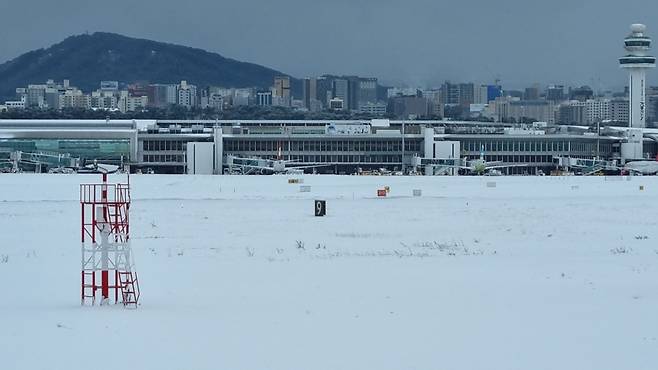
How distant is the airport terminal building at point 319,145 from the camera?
352ft

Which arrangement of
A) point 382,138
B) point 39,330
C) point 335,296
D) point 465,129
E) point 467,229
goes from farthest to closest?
point 465,129
point 382,138
point 467,229
point 335,296
point 39,330

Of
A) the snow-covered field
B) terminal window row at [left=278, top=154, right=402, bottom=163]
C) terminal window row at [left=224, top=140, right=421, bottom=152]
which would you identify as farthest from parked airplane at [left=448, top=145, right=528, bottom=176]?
the snow-covered field

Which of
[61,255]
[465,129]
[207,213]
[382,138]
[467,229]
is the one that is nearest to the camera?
[61,255]

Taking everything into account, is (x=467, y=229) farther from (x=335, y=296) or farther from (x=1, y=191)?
(x=1, y=191)

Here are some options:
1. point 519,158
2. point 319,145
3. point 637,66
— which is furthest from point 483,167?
point 637,66

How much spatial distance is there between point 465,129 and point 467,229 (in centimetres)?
9054

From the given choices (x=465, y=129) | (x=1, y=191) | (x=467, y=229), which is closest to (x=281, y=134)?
(x=465, y=129)

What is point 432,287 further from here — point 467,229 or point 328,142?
point 328,142

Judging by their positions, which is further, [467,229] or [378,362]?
[467,229]

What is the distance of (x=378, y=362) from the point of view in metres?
14.6

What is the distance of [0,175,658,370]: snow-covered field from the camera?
1511cm

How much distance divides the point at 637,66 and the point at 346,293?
133 meters

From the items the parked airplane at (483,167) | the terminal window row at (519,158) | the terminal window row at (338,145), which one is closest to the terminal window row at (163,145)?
the terminal window row at (338,145)

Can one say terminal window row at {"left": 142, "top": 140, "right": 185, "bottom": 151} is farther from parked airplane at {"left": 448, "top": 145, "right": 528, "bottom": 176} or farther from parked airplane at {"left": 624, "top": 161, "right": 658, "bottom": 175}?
parked airplane at {"left": 624, "top": 161, "right": 658, "bottom": 175}
